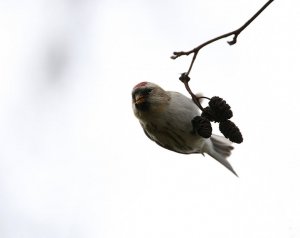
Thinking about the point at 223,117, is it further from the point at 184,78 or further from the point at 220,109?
the point at 184,78

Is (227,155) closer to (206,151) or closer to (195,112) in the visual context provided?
(206,151)

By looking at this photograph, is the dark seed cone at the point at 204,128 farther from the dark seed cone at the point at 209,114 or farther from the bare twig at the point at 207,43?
the bare twig at the point at 207,43

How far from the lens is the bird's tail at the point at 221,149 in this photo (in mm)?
3535

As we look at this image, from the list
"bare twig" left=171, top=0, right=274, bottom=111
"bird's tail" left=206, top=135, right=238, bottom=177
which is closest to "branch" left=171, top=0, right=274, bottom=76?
"bare twig" left=171, top=0, right=274, bottom=111

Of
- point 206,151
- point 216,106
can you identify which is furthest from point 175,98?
point 216,106

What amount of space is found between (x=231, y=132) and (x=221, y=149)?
1854mm

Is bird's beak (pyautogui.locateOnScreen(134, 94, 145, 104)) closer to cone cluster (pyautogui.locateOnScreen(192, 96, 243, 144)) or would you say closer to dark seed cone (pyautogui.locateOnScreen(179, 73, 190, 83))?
cone cluster (pyautogui.locateOnScreen(192, 96, 243, 144))

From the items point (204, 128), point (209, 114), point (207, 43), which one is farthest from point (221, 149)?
point (207, 43)

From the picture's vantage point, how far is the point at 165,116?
2568 millimetres

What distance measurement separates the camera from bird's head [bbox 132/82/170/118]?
256 centimetres

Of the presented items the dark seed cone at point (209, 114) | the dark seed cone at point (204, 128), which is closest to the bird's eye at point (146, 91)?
the dark seed cone at point (204, 128)

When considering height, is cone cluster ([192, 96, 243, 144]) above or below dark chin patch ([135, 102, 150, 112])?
above

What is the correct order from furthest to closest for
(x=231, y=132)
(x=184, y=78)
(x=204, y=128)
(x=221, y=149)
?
1. (x=221, y=149)
2. (x=204, y=128)
3. (x=231, y=132)
4. (x=184, y=78)

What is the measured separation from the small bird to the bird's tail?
2.93 ft
